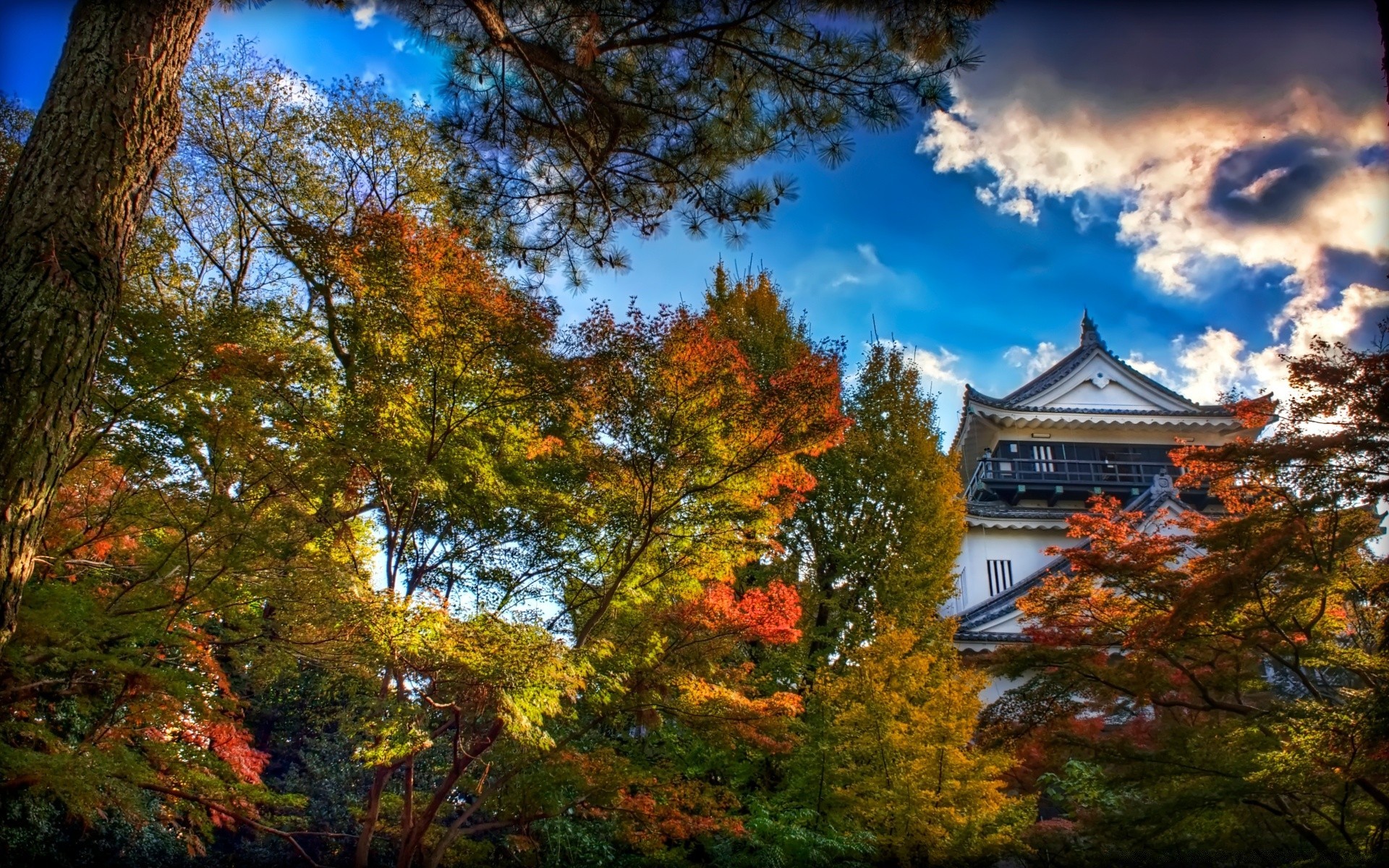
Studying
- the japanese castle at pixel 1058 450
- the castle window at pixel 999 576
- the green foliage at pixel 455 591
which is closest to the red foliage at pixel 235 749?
the green foliage at pixel 455 591

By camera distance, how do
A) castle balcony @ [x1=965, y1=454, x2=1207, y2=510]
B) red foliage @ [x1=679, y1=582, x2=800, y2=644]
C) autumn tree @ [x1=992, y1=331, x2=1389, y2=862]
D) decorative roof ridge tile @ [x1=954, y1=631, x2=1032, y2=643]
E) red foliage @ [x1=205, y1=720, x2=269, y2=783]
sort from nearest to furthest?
autumn tree @ [x1=992, y1=331, x2=1389, y2=862], red foliage @ [x1=205, y1=720, x2=269, y2=783], red foliage @ [x1=679, y1=582, x2=800, y2=644], decorative roof ridge tile @ [x1=954, y1=631, x2=1032, y2=643], castle balcony @ [x1=965, y1=454, x2=1207, y2=510]

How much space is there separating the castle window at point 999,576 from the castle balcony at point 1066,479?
2085 mm

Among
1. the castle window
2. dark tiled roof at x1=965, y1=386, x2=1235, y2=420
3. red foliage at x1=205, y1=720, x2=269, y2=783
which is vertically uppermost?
dark tiled roof at x1=965, y1=386, x2=1235, y2=420

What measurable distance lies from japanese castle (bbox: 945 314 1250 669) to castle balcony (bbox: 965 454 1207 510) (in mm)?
29

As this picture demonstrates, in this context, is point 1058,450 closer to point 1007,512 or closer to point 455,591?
point 1007,512

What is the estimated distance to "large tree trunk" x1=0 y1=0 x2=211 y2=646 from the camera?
2.87 meters

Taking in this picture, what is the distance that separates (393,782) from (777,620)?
27.1 ft

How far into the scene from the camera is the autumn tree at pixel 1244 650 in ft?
21.0

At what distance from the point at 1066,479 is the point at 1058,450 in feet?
4.13

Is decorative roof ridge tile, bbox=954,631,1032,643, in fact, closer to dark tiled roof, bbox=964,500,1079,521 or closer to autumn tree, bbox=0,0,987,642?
dark tiled roof, bbox=964,500,1079,521

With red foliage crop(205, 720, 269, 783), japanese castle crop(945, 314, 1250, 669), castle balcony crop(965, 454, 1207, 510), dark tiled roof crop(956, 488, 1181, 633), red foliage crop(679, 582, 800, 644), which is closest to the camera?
red foliage crop(205, 720, 269, 783)

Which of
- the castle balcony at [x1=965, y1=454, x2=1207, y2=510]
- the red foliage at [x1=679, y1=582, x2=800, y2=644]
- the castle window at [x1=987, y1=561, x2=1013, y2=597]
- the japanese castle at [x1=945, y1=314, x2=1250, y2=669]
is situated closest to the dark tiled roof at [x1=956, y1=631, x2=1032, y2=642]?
the japanese castle at [x1=945, y1=314, x2=1250, y2=669]

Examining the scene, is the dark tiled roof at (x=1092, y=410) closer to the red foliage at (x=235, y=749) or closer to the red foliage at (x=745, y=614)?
the red foliage at (x=745, y=614)

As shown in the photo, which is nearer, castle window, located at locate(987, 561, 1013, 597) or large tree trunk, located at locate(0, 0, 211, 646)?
large tree trunk, located at locate(0, 0, 211, 646)
